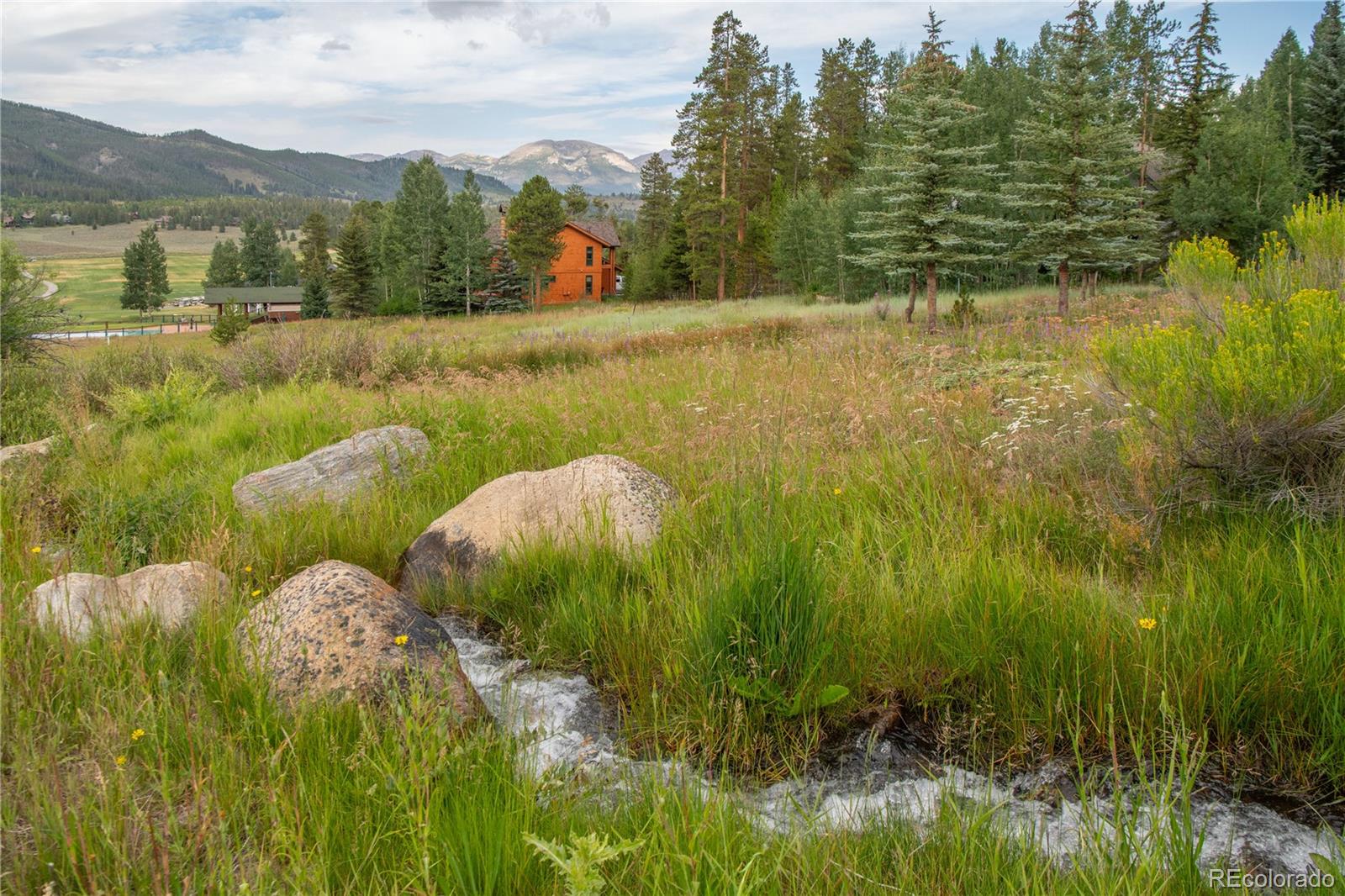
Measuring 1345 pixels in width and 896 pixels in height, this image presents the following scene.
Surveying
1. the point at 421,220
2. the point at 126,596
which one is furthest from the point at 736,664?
the point at 421,220

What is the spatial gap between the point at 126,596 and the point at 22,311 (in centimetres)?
1528

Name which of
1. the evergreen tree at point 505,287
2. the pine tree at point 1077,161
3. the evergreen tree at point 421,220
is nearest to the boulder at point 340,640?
the pine tree at point 1077,161

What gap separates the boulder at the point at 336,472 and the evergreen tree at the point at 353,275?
4864 centimetres

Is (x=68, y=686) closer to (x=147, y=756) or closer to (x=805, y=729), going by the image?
(x=147, y=756)

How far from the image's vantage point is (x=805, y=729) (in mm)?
2701

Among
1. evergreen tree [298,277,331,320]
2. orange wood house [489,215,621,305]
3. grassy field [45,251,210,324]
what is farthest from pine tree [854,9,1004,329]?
grassy field [45,251,210,324]

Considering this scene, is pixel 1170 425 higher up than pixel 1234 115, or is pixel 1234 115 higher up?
pixel 1234 115

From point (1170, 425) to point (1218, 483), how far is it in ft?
1.49

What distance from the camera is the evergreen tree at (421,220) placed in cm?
5312

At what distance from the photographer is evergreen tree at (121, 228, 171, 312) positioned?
10100 centimetres

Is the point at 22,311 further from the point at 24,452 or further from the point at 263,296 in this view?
the point at 263,296

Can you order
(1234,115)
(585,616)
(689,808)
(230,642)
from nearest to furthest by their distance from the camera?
1. (689,808)
2. (230,642)
3. (585,616)
4. (1234,115)

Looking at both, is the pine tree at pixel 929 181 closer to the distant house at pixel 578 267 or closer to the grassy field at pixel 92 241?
the distant house at pixel 578 267

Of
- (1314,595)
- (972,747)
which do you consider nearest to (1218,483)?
(1314,595)
